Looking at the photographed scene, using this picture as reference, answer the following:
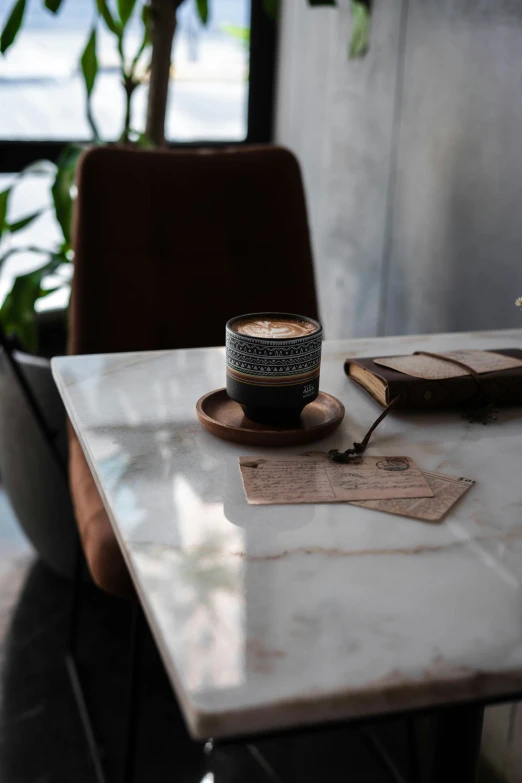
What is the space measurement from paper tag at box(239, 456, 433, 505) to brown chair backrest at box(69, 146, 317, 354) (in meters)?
0.72

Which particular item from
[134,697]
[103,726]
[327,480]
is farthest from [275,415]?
[103,726]

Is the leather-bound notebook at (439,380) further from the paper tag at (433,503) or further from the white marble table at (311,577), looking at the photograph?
the paper tag at (433,503)

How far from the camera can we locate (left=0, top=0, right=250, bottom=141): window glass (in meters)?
2.29

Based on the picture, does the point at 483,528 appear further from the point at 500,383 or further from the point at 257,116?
the point at 257,116

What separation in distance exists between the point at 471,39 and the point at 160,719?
4.50ft

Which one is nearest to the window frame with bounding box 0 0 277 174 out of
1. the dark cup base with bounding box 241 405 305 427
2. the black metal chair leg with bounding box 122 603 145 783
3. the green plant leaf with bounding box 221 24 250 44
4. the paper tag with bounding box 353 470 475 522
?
the green plant leaf with bounding box 221 24 250 44

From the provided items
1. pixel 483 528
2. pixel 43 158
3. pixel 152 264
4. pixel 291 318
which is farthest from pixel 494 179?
pixel 43 158

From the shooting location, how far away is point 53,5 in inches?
62.8

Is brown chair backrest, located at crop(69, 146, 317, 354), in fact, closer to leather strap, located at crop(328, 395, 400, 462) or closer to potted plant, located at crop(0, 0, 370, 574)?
potted plant, located at crop(0, 0, 370, 574)

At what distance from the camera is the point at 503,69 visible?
1.48 meters

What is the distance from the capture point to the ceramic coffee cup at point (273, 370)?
33.6 inches

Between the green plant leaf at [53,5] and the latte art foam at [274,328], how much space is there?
1008mm

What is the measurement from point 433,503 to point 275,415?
0.22 m

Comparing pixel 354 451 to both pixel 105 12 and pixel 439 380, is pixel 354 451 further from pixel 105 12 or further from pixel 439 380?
pixel 105 12
